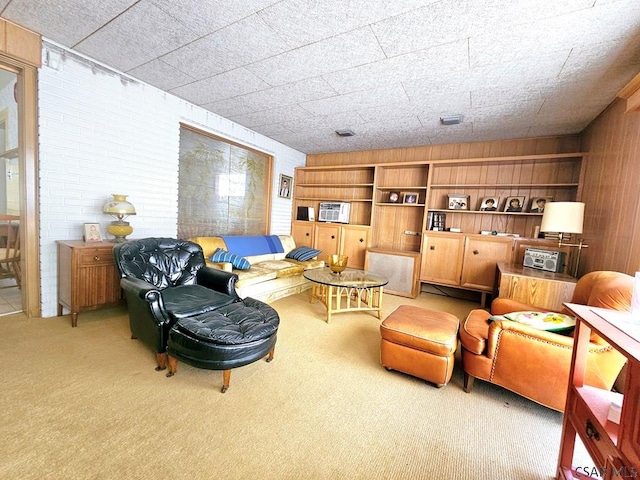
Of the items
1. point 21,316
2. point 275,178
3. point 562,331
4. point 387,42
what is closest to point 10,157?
point 21,316

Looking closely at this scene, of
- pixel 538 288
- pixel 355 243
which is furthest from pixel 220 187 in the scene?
pixel 538 288

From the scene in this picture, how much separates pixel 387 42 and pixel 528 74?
130 centimetres

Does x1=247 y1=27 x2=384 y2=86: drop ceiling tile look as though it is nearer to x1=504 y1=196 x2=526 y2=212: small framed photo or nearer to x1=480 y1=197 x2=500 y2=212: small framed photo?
x1=480 y1=197 x2=500 y2=212: small framed photo

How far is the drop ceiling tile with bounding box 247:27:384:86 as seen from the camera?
79.2 inches

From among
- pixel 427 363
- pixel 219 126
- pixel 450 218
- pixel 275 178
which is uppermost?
pixel 219 126

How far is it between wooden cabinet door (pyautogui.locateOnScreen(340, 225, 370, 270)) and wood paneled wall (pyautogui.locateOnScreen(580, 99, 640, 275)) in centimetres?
275

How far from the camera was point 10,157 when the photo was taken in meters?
2.72

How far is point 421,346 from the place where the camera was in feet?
6.16

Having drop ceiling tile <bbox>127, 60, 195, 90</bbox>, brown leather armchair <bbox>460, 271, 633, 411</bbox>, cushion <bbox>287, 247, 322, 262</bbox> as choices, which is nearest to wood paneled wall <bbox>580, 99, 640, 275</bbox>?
brown leather armchair <bbox>460, 271, 633, 411</bbox>

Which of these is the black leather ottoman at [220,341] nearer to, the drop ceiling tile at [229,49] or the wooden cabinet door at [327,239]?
the drop ceiling tile at [229,49]

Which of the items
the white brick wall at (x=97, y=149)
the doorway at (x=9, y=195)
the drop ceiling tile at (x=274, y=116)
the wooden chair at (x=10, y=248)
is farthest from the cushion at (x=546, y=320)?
the wooden chair at (x=10, y=248)

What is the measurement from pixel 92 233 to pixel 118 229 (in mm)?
231

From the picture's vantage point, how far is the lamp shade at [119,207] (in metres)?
2.63

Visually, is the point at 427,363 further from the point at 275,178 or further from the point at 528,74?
the point at 275,178
